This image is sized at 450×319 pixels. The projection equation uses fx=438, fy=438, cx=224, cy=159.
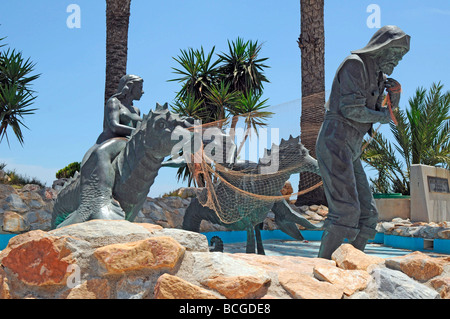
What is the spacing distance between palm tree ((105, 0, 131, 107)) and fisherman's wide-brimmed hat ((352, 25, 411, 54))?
719cm

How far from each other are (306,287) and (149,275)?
627mm

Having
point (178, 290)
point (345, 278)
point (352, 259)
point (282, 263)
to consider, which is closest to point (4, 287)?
point (178, 290)

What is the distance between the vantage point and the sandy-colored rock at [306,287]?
169 cm

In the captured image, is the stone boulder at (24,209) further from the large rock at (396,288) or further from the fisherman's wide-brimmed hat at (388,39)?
the large rock at (396,288)

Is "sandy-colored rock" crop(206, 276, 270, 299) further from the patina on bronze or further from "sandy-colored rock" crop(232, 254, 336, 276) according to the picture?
the patina on bronze

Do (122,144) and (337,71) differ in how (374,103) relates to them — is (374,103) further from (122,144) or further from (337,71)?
(122,144)

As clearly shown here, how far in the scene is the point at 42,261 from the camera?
174cm

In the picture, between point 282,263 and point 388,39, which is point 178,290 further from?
point 388,39

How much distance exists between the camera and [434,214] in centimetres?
1038

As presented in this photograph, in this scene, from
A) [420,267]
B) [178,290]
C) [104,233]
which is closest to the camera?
[178,290]

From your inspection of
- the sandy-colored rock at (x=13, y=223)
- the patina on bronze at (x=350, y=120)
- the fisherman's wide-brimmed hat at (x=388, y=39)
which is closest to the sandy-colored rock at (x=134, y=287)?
the patina on bronze at (x=350, y=120)

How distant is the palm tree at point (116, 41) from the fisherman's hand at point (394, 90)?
7.17 m

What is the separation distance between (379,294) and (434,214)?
9.60 m

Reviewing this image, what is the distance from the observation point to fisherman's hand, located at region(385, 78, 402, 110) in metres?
3.81
